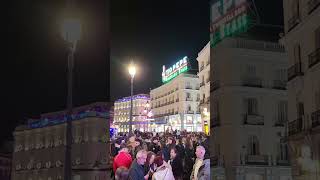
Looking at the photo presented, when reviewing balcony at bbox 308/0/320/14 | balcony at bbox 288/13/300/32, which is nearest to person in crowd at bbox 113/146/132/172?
balcony at bbox 288/13/300/32

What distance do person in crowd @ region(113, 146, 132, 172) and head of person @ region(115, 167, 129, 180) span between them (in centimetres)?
10

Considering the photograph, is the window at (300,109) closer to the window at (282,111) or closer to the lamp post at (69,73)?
the window at (282,111)

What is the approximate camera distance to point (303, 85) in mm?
5328

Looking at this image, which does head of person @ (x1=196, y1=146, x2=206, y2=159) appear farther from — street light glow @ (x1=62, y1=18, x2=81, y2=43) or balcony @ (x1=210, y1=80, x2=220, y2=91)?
street light glow @ (x1=62, y1=18, x2=81, y2=43)

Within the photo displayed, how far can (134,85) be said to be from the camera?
7465 millimetres

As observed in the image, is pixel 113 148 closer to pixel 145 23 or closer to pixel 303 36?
pixel 145 23

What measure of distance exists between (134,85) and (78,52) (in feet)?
7.12

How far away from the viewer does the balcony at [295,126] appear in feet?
17.0

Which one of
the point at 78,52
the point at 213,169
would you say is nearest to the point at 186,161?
the point at 213,169

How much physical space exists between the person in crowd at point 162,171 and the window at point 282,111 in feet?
5.17

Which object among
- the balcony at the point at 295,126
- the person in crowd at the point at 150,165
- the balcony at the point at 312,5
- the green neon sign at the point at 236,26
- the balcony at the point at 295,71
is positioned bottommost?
the person in crowd at the point at 150,165

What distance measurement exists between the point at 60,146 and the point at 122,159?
4823 millimetres

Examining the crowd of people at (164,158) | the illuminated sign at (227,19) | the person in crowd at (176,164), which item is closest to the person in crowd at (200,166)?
the crowd of people at (164,158)

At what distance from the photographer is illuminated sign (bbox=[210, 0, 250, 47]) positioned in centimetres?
536
